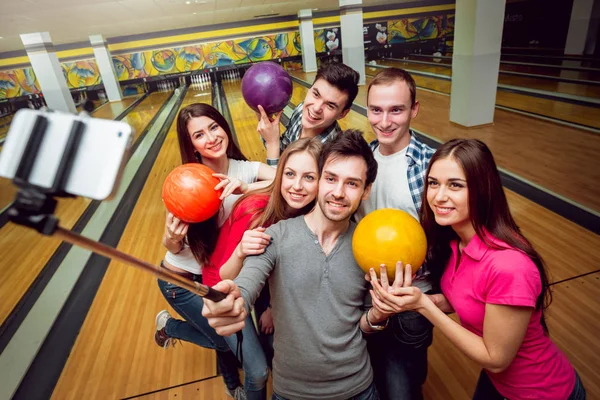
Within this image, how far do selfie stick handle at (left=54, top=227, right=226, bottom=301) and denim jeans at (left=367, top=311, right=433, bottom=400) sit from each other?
72 cm

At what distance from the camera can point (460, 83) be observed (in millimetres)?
4895

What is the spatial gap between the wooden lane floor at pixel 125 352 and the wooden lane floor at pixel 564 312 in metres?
1.17

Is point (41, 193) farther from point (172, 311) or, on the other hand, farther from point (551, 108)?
point (551, 108)

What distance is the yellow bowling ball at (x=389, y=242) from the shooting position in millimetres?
888

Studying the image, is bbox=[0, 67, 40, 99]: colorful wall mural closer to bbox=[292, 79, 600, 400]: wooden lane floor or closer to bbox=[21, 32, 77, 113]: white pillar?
bbox=[21, 32, 77, 113]: white pillar

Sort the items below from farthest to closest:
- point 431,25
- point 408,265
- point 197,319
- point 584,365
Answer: point 431,25 → point 584,365 → point 197,319 → point 408,265

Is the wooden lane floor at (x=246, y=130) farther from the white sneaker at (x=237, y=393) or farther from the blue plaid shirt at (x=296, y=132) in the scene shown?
the white sneaker at (x=237, y=393)

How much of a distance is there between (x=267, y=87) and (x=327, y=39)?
14.5 meters

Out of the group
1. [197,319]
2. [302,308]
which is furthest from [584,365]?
[197,319]

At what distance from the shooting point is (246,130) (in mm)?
6000

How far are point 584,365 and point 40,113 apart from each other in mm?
2159

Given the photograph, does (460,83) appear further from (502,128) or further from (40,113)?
(40,113)

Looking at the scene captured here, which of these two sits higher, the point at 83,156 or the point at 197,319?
the point at 83,156

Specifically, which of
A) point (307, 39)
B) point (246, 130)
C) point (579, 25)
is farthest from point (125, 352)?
point (307, 39)
